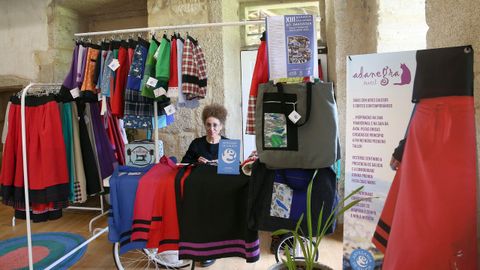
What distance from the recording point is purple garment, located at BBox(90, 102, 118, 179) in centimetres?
264

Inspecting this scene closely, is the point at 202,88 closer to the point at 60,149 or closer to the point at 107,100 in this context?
the point at 107,100

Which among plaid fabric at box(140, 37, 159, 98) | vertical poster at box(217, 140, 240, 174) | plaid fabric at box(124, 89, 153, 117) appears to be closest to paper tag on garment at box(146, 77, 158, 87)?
plaid fabric at box(140, 37, 159, 98)

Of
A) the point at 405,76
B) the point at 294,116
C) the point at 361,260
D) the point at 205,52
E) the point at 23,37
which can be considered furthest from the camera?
the point at 23,37

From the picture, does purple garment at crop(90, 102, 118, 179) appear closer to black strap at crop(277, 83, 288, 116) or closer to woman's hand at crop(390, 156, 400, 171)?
black strap at crop(277, 83, 288, 116)

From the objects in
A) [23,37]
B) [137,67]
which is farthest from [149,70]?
[23,37]

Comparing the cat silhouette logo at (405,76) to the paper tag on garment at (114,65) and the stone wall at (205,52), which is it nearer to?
the paper tag on garment at (114,65)

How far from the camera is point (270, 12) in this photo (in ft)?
11.8

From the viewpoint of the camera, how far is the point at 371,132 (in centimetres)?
136

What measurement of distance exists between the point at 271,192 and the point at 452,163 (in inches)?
32.2

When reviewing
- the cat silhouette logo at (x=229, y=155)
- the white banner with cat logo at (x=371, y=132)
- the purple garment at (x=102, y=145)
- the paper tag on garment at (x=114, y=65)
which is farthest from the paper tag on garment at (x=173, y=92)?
the white banner with cat logo at (x=371, y=132)

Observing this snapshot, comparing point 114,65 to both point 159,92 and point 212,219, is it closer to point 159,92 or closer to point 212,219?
point 159,92

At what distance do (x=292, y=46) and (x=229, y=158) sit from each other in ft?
2.20

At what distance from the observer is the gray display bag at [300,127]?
162cm

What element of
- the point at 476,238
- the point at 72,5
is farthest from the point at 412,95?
the point at 72,5
